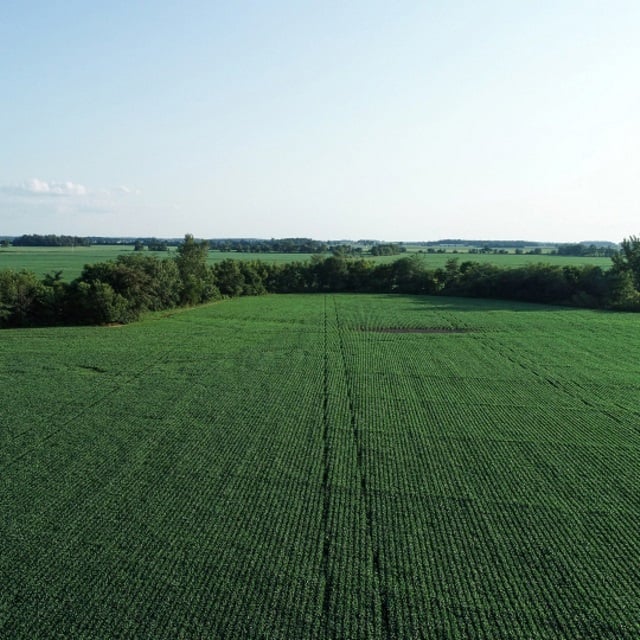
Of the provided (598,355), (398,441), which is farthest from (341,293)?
(398,441)

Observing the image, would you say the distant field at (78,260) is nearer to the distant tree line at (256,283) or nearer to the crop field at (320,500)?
the distant tree line at (256,283)

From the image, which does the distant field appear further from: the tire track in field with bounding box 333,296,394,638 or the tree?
the tire track in field with bounding box 333,296,394,638

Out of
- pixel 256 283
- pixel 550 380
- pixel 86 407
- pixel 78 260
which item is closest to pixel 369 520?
pixel 86 407

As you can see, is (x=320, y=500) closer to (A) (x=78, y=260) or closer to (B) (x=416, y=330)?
(B) (x=416, y=330)

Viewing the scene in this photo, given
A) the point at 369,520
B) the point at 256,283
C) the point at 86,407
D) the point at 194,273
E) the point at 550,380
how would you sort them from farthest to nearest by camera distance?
1. the point at 256,283
2. the point at 194,273
3. the point at 550,380
4. the point at 86,407
5. the point at 369,520

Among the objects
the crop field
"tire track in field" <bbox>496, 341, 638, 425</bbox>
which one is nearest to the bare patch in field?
"tire track in field" <bbox>496, 341, 638, 425</bbox>

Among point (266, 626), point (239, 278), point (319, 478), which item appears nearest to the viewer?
point (266, 626)

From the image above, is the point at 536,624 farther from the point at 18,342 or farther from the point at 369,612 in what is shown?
the point at 18,342

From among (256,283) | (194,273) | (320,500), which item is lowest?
(256,283)
